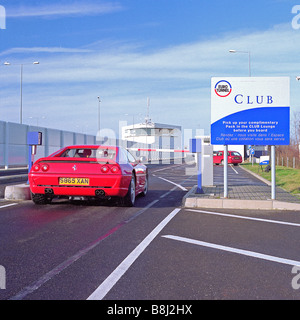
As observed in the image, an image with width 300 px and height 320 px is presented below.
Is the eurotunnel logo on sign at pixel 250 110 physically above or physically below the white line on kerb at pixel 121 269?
above

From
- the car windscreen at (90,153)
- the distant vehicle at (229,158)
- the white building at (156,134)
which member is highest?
the white building at (156,134)

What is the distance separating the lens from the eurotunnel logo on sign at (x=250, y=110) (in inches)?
393

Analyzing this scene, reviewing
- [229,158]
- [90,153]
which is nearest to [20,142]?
[229,158]

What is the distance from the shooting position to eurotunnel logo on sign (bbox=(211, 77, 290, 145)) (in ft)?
32.7

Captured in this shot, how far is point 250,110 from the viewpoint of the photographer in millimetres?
10133

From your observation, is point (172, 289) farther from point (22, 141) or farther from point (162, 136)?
point (162, 136)

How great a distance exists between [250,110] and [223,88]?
895 mm

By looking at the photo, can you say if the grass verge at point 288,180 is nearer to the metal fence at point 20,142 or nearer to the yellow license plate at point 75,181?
the yellow license plate at point 75,181

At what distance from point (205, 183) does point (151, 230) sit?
27.1ft

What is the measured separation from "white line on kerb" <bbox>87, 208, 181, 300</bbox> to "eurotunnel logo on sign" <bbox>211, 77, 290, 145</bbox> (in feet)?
15.5

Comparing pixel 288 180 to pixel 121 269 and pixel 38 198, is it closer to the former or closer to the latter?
pixel 38 198

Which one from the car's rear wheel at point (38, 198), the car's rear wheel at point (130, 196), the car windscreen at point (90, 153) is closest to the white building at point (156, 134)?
the car windscreen at point (90, 153)

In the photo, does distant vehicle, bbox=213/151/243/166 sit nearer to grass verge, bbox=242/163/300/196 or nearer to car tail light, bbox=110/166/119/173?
grass verge, bbox=242/163/300/196

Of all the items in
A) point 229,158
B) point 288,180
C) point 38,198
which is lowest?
point 38,198
